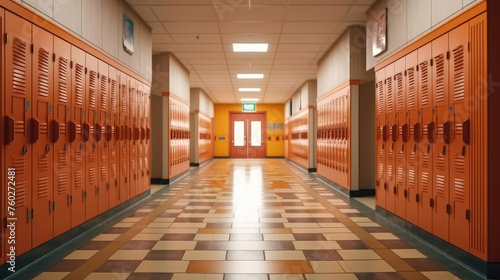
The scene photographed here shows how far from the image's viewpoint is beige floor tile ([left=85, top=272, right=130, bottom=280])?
283 centimetres

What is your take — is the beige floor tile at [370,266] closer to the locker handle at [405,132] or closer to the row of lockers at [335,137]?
the locker handle at [405,132]

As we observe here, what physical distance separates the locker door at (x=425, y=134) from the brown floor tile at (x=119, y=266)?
2.96m

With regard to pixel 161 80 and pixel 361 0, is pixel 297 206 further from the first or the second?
pixel 161 80

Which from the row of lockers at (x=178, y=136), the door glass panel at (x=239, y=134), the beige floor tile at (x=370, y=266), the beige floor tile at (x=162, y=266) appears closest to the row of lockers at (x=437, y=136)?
the beige floor tile at (x=370, y=266)

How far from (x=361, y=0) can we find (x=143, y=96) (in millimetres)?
4046

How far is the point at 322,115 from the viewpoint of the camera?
9.38 meters

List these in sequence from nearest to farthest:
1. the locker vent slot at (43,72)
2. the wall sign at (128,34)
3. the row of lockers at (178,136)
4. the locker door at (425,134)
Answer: the locker vent slot at (43,72), the locker door at (425,134), the wall sign at (128,34), the row of lockers at (178,136)

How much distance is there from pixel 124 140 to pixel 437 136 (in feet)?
14.1

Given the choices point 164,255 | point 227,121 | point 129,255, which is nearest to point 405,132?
point 164,255

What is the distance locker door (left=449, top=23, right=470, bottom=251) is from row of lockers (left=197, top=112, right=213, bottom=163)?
38.6ft

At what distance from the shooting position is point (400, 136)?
4.63m

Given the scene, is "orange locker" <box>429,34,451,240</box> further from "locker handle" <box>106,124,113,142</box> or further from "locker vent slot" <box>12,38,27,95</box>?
"locker handle" <box>106,124,113,142</box>

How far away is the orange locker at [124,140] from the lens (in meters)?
5.48

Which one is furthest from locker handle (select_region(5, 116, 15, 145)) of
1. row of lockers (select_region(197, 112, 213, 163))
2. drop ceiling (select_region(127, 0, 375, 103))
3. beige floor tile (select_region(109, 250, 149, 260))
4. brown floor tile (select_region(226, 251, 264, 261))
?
row of lockers (select_region(197, 112, 213, 163))
